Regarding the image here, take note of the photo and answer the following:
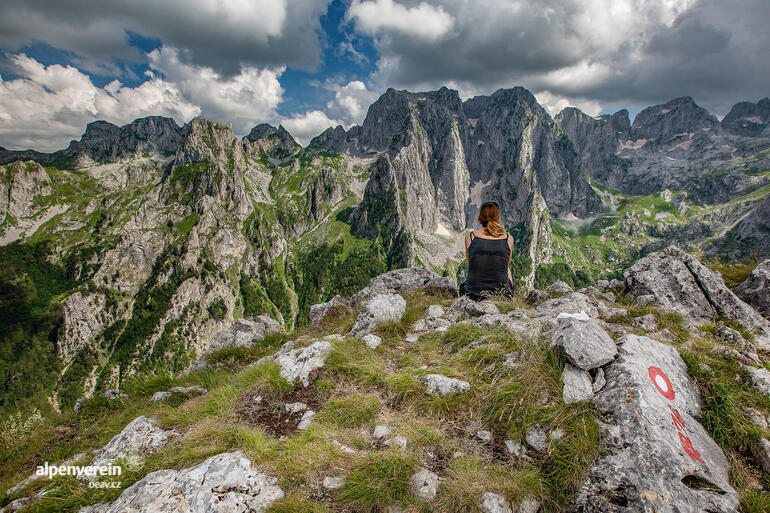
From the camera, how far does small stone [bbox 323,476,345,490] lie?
365 centimetres

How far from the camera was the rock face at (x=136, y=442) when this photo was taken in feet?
15.5

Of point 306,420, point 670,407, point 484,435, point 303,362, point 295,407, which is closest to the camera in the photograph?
point 670,407

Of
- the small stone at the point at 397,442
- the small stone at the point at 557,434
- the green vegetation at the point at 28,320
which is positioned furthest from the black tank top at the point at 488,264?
the green vegetation at the point at 28,320

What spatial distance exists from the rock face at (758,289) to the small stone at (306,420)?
16.1 metres

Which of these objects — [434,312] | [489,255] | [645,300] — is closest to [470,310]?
[434,312]

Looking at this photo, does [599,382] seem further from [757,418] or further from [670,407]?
[757,418]

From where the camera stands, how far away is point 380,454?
3926 mm

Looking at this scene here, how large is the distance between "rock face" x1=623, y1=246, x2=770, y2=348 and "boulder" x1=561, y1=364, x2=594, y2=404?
851 cm

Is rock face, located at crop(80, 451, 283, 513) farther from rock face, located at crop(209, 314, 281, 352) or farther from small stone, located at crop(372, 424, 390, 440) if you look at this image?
rock face, located at crop(209, 314, 281, 352)

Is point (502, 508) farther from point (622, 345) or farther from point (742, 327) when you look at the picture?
point (742, 327)

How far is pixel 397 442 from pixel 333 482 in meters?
1.02

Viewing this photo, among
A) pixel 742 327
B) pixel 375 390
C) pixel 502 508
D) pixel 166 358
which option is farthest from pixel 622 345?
pixel 166 358

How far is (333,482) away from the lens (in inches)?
146

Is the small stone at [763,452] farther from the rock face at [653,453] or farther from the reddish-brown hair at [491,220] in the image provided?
the reddish-brown hair at [491,220]
